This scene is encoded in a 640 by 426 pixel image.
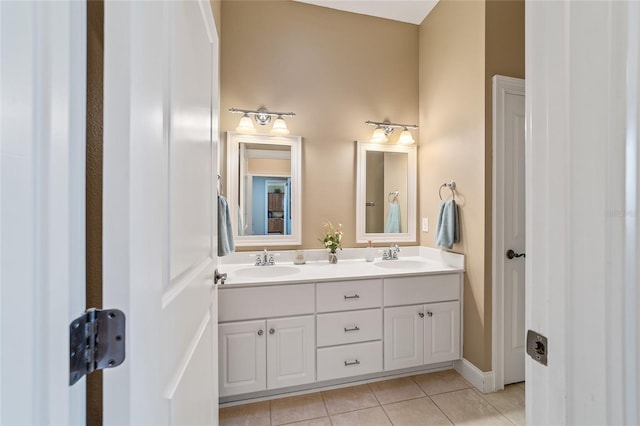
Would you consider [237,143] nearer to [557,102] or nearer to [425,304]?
[425,304]

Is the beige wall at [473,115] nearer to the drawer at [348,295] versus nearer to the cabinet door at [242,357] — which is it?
the drawer at [348,295]

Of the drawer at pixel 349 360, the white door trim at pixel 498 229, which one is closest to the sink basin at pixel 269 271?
the drawer at pixel 349 360

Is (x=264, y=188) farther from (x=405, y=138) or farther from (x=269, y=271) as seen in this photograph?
(x=405, y=138)

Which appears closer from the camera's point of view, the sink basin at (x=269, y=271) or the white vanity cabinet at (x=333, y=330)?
the white vanity cabinet at (x=333, y=330)

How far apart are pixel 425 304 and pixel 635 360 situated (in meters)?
1.69

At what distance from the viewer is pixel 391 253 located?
246 cm

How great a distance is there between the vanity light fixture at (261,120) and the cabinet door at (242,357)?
1478 mm

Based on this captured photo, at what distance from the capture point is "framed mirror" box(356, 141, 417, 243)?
2.49 metres

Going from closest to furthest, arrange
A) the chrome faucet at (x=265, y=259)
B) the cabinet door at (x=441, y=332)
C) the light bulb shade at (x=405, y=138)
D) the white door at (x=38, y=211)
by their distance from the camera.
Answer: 1. the white door at (x=38, y=211)
2. the cabinet door at (x=441, y=332)
3. the chrome faucet at (x=265, y=259)
4. the light bulb shade at (x=405, y=138)

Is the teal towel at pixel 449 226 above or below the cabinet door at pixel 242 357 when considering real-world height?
above

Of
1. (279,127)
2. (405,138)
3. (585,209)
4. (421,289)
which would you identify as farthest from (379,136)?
(585,209)

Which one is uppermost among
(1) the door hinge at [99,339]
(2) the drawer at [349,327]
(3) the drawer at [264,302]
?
(1) the door hinge at [99,339]

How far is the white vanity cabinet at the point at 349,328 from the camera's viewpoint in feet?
5.99

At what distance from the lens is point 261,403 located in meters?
1.79
